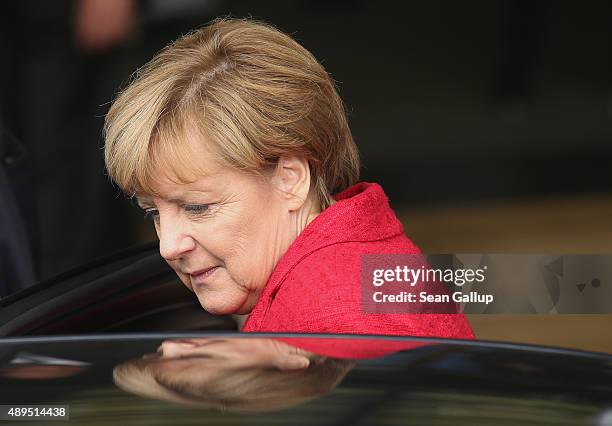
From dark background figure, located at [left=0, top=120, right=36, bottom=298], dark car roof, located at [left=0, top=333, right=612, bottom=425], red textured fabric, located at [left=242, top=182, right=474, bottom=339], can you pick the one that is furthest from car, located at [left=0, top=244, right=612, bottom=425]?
dark background figure, located at [left=0, top=120, right=36, bottom=298]

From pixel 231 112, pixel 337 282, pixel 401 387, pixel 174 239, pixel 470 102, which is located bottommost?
pixel 401 387

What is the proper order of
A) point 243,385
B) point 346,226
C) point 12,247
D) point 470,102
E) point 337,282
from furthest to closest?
point 470,102 < point 12,247 < point 346,226 < point 337,282 < point 243,385

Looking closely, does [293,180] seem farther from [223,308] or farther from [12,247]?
[12,247]

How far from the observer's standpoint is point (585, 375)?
1277mm

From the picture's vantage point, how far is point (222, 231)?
172 centimetres

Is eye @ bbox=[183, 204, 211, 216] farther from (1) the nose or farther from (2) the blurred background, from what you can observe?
(2) the blurred background

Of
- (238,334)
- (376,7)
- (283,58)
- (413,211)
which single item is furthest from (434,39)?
(238,334)

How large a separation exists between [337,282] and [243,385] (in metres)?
0.41

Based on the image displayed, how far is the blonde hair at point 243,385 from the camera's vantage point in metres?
1.17

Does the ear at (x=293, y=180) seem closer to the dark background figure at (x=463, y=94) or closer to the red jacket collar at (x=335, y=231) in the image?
the red jacket collar at (x=335, y=231)

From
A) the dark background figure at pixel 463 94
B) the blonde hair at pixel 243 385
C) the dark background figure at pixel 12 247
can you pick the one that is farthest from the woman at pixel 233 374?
the dark background figure at pixel 463 94

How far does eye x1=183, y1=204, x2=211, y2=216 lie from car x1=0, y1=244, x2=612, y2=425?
363mm

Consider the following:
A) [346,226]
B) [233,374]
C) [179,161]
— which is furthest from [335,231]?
[233,374]

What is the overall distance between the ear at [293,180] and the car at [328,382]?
421 millimetres
